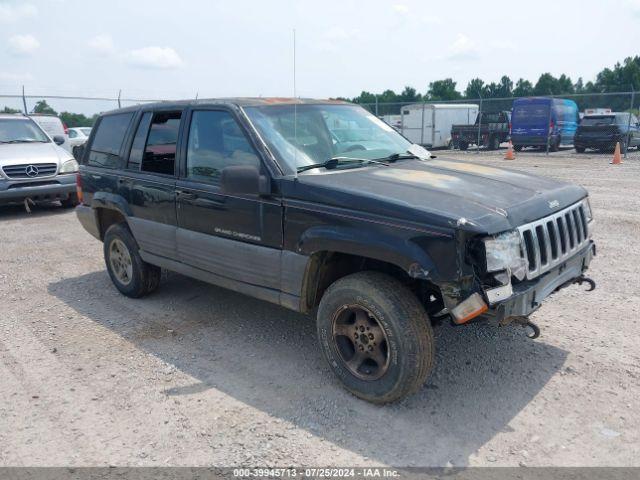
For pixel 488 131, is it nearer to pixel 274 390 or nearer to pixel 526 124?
pixel 526 124

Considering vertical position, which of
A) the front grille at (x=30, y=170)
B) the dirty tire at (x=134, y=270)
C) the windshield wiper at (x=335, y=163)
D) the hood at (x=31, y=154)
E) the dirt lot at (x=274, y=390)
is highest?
the windshield wiper at (x=335, y=163)

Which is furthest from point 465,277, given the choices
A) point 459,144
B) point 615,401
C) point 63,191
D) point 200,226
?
point 459,144

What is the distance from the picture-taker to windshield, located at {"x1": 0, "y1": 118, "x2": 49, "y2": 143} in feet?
34.5

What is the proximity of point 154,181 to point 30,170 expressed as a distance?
609 centimetres

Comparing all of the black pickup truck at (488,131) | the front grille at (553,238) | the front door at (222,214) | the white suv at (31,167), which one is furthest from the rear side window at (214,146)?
the black pickup truck at (488,131)

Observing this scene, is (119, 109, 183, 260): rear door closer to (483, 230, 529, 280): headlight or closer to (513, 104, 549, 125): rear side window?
(483, 230, 529, 280): headlight

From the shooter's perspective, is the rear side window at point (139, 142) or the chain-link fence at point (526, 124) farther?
the chain-link fence at point (526, 124)

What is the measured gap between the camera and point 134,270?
5371mm

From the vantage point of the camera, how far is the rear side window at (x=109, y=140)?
215 inches

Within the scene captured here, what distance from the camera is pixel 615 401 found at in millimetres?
3383

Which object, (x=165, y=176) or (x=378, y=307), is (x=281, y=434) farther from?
(x=165, y=176)

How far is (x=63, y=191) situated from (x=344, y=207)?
826 centimetres

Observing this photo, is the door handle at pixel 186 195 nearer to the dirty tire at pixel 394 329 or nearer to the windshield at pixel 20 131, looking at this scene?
the dirty tire at pixel 394 329

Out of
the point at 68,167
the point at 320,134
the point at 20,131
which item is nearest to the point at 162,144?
the point at 320,134
